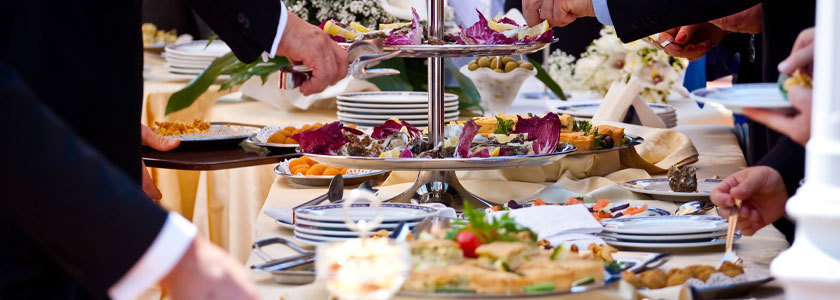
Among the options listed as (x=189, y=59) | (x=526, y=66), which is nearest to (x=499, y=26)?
(x=526, y=66)

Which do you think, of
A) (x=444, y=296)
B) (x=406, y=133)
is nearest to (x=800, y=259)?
(x=444, y=296)

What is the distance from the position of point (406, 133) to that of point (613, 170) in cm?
50

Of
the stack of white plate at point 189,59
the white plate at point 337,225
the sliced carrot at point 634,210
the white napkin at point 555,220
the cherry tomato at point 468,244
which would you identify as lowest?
the stack of white plate at point 189,59

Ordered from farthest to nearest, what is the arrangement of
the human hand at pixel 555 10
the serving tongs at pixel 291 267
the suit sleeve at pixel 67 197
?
the human hand at pixel 555 10, the serving tongs at pixel 291 267, the suit sleeve at pixel 67 197

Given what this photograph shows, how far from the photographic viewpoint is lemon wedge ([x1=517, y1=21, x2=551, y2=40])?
1.69 m

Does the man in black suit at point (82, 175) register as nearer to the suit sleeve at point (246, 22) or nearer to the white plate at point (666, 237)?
the suit sleeve at point (246, 22)

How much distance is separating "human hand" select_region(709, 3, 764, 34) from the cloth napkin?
4.10ft

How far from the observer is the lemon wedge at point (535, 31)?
5.55 feet

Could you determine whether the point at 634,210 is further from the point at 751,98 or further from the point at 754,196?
the point at 751,98

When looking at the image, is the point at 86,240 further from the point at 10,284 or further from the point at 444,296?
the point at 444,296

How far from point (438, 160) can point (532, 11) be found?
0.47m

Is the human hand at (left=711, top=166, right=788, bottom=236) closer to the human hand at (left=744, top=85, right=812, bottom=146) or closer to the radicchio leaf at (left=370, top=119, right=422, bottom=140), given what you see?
the human hand at (left=744, top=85, right=812, bottom=146)

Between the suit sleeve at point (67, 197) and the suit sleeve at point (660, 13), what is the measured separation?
3.76ft

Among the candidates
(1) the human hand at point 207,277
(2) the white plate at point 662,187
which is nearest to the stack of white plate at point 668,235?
(2) the white plate at point 662,187
